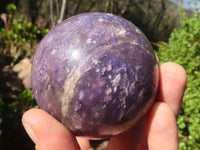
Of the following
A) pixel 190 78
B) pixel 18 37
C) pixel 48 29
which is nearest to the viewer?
pixel 190 78

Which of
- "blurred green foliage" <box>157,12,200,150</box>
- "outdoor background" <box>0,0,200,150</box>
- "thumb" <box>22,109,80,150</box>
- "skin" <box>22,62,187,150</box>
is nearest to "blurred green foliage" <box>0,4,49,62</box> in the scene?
"outdoor background" <box>0,0,200,150</box>

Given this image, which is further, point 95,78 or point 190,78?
point 190,78

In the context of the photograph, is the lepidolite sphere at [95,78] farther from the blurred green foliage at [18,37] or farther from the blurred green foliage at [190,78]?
the blurred green foliage at [18,37]

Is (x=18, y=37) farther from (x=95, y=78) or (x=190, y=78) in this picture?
(x=95, y=78)

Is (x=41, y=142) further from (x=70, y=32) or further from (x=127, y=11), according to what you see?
(x=127, y=11)

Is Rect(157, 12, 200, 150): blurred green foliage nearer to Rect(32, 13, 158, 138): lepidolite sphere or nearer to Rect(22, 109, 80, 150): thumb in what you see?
Rect(32, 13, 158, 138): lepidolite sphere

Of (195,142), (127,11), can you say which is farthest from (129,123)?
(127,11)

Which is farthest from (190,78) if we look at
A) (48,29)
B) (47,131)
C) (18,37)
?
(18,37)

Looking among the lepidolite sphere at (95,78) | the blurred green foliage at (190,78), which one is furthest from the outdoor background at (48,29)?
the lepidolite sphere at (95,78)
